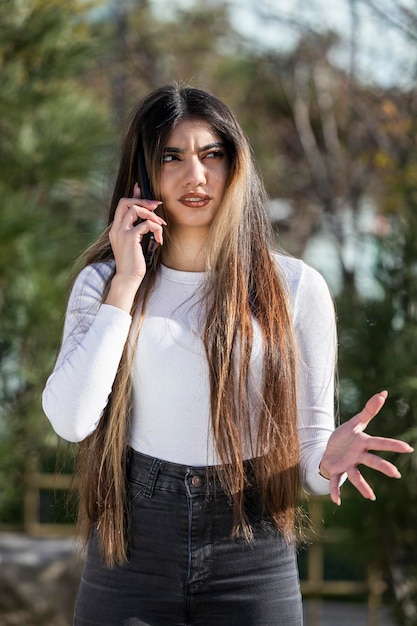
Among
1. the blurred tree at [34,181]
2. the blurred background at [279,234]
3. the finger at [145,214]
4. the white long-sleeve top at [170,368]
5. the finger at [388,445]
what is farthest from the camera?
the blurred tree at [34,181]

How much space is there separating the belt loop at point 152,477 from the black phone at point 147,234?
427mm

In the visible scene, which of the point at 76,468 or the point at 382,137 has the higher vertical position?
the point at 382,137

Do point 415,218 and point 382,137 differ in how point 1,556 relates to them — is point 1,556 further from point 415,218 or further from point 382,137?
point 382,137

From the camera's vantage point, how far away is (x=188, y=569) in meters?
1.85

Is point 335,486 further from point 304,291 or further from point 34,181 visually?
point 34,181

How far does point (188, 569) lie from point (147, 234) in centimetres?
69

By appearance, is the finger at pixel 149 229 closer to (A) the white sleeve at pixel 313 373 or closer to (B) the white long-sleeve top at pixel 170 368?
(B) the white long-sleeve top at pixel 170 368

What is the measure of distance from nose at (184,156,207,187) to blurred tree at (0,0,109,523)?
2689 mm

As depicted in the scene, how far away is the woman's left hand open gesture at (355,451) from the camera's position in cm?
171

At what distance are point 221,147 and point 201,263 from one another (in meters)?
0.25

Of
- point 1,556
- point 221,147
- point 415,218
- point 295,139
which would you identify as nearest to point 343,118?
point 295,139

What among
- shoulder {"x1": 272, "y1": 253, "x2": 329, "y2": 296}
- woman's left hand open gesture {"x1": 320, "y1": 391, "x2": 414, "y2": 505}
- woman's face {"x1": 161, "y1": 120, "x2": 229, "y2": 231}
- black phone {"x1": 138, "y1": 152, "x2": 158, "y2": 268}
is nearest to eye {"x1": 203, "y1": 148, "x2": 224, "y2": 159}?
woman's face {"x1": 161, "y1": 120, "x2": 229, "y2": 231}

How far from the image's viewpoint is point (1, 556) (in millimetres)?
5312

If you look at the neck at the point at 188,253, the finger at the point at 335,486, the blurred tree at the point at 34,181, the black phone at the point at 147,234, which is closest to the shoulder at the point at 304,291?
the neck at the point at 188,253
